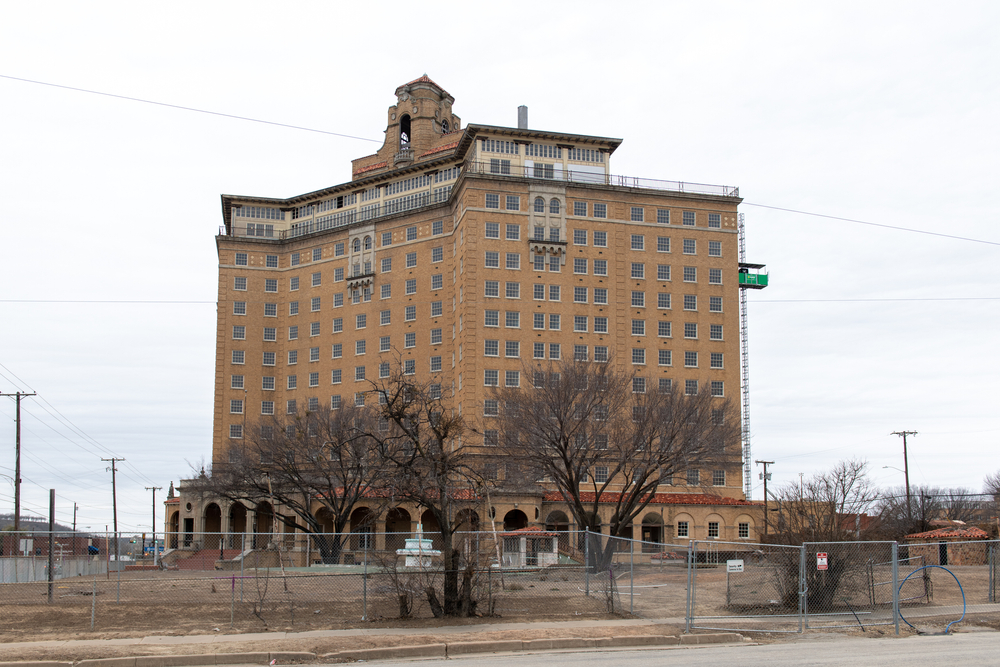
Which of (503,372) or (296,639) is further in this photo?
(503,372)

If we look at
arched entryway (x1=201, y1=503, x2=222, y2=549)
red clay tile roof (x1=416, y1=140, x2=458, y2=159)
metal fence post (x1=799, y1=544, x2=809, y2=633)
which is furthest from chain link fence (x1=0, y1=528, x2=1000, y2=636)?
red clay tile roof (x1=416, y1=140, x2=458, y2=159)

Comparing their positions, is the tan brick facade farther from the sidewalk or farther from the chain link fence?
the sidewalk

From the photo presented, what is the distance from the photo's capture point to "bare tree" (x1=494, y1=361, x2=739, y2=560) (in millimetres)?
50594

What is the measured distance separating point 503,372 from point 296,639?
62712 millimetres

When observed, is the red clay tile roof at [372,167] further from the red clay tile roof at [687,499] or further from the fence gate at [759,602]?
the fence gate at [759,602]

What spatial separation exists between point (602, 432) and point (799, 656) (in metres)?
37.4

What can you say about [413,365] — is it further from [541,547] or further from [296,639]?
[296,639]

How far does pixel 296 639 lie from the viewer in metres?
18.8

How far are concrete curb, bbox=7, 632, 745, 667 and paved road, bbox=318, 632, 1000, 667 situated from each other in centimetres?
44

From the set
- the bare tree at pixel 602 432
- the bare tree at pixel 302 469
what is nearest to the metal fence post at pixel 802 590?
the bare tree at pixel 602 432

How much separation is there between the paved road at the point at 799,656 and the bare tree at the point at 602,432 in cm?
2900

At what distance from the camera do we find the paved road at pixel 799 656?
16.2 m

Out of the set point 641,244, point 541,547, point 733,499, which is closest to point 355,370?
point 641,244

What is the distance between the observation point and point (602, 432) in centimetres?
5441
